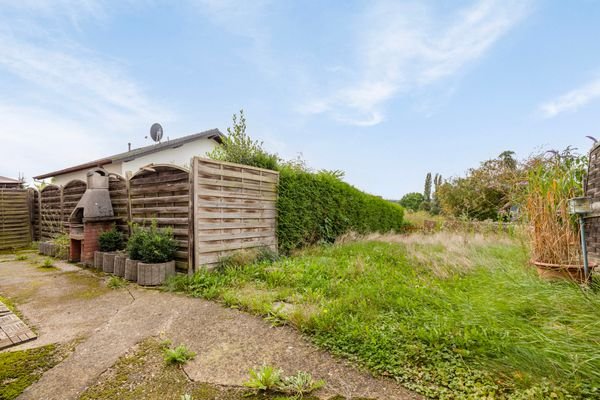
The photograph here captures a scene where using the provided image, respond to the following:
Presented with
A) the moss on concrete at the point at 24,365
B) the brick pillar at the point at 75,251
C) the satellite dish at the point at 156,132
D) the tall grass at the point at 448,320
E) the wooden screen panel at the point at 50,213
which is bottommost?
the moss on concrete at the point at 24,365

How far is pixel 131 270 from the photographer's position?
4.67 meters

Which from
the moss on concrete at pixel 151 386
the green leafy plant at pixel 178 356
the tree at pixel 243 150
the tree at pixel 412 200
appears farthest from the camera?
the tree at pixel 412 200

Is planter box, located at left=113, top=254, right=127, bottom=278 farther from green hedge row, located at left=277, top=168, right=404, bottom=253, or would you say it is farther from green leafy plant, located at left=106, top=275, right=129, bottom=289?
green hedge row, located at left=277, top=168, right=404, bottom=253

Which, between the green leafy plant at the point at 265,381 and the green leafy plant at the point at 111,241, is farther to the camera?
the green leafy plant at the point at 111,241

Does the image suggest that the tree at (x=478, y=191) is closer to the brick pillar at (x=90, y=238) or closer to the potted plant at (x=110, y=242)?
the potted plant at (x=110, y=242)

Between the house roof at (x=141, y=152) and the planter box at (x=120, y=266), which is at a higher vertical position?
the house roof at (x=141, y=152)

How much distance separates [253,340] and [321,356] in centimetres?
71

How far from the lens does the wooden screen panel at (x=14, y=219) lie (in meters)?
8.67

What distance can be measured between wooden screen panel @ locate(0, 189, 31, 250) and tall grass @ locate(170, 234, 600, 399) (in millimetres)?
9051

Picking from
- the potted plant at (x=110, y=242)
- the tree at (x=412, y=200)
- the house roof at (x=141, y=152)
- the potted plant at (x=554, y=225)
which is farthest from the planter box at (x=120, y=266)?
the tree at (x=412, y=200)

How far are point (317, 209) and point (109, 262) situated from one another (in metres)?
5.14

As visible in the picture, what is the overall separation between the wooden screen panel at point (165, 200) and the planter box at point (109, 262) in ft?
2.65

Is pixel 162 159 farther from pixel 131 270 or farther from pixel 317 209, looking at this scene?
pixel 131 270

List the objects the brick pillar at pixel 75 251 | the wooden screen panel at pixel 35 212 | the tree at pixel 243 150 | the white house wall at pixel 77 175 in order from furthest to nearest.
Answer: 1. the white house wall at pixel 77 175
2. the wooden screen panel at pixel 35 212
3. the brick pillar at pixel 75 251
4. the tree at pixel 243 150
